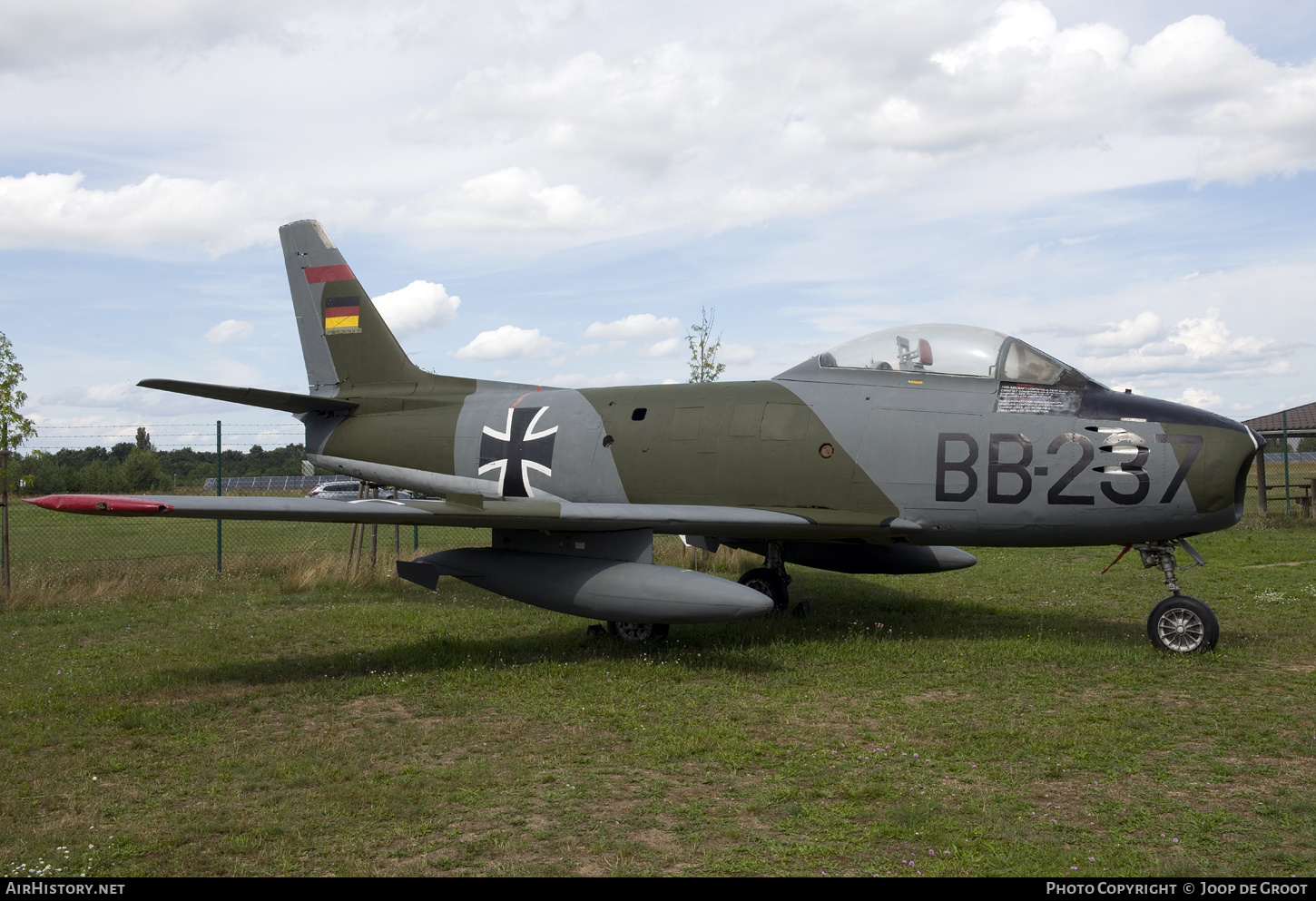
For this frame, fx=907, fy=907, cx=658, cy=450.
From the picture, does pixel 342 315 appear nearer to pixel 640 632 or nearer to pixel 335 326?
pixel 335 326

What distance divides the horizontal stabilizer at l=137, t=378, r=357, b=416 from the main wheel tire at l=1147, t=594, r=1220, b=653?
9.39m

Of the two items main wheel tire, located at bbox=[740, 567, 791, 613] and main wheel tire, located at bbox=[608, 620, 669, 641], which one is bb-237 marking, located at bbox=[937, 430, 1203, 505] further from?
main wheel tire, located at bbox=[608, 620, 669, 641]

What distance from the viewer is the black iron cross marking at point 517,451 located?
10.2m

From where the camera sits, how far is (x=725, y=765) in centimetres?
541

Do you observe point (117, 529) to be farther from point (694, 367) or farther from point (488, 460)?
point (488, 460)

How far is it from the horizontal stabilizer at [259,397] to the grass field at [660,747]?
2618mm

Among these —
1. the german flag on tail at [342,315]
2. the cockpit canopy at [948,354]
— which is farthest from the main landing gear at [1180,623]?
the german flag on tail at [342,315]

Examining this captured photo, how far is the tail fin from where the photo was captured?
11.9 meters

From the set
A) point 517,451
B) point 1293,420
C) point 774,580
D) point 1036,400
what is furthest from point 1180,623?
point 1293,420

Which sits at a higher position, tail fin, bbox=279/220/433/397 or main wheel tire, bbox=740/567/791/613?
tail fin, bbox=279/220/433/397

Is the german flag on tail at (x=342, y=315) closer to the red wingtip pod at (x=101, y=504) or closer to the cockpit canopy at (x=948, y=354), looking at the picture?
the red wingtip pod at (x=101, y=504)

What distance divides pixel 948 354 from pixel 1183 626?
10.6 ft

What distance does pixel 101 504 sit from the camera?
22.1 ft

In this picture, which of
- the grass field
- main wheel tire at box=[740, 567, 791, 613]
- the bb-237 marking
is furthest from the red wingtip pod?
the bb-237 marking
